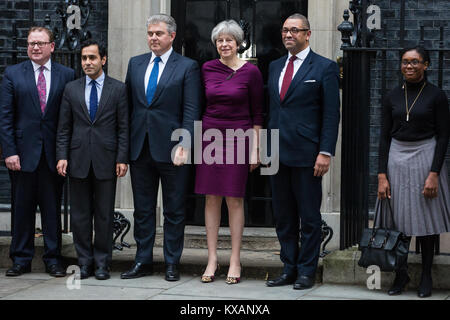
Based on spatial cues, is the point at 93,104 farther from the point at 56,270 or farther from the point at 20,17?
the point at 20,17

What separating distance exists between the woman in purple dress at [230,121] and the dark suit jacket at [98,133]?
2.19 feet

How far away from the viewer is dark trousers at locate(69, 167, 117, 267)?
7148 millimetres

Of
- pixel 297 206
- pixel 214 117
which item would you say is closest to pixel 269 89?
pixel 214 117

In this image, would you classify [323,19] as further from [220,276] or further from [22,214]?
[22,214]

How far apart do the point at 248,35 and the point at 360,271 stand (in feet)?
9.45

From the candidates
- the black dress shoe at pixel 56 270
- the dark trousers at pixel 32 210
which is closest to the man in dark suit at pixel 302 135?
the black dress shoe at pixel 56 270

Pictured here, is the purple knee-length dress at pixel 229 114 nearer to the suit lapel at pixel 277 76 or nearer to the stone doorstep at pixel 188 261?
the suit lapel at pixel 277 76

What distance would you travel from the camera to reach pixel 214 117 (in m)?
6.95

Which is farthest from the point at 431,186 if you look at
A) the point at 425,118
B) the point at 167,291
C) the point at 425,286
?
the point at 167,291

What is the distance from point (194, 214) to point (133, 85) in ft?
7.22

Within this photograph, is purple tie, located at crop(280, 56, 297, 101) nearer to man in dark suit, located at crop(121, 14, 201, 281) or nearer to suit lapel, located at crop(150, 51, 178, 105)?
man in dark suit, located at crop(121, 14, 201, 281)

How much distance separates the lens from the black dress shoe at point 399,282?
6597mm

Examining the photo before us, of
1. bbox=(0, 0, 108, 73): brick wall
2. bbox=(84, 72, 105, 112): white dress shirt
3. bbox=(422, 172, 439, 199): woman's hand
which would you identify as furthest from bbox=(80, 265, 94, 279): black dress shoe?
bbox=(0, 0, 108, 73): brick wall

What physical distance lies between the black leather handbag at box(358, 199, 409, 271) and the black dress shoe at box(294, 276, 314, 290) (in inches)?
18.3
